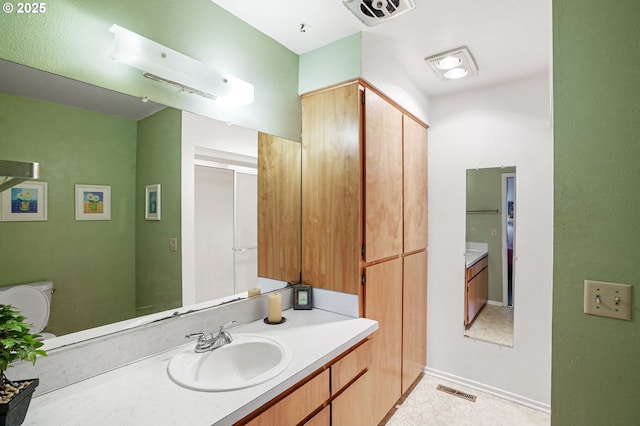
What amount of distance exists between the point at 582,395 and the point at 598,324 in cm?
25

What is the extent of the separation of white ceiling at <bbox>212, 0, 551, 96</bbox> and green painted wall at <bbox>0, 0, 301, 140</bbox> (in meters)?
0.14

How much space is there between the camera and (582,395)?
1.03 metres

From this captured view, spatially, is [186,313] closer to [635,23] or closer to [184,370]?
[184,370]

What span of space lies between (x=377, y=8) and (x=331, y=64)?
47cm

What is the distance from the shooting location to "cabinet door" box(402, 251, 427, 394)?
240 centimetres

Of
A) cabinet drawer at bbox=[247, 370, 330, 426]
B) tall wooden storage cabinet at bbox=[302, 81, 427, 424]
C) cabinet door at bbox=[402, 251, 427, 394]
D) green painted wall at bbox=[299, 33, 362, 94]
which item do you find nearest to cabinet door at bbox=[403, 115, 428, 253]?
tall wooden storage cabinet at bbox=[302, 81, 427, 424]

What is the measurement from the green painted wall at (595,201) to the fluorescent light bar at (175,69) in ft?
4.53

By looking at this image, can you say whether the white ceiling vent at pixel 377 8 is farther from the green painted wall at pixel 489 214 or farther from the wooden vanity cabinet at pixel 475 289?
the wooden vanity cabinet at pixel 475 289

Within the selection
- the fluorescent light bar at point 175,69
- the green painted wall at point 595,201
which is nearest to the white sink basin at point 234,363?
the green painted wall at point 595,201

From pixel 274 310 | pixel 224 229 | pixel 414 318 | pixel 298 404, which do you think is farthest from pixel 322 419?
pixel 414 318

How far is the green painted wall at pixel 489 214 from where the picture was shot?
249cm

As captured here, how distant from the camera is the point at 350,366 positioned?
62.3 inches

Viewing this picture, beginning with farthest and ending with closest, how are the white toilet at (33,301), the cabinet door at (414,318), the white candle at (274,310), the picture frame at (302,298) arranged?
the cabinet door at (414,318), the picture frame at (302,298), the white candle at (274,310), the white toilet at (33,301)

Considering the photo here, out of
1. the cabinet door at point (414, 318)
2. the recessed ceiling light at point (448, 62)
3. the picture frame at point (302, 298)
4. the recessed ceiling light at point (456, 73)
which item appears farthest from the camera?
the cabinet door at point (414, 318)
